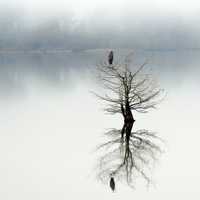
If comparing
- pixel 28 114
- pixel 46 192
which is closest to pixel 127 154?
pixel 46 192

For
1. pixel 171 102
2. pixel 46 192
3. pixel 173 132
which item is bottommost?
pixel 46 192

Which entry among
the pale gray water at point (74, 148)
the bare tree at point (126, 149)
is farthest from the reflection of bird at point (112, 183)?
the pale gray water at point (74, 148)

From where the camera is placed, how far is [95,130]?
40469mm

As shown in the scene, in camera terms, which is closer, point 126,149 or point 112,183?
point 112,183

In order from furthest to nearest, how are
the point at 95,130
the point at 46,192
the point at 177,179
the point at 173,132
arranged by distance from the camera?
the point at 95,130
the point at 173,132
the point at 177,179
the point at 46,192

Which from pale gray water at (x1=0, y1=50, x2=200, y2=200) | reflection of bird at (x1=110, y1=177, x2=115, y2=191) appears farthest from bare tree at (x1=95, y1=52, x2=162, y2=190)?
pale gray water at (x1=0, y1=50, x2=200, y2=200)

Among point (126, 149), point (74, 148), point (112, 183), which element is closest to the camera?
point (112, 183)

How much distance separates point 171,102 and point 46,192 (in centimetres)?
3601

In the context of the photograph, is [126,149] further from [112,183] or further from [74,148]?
[112,183]

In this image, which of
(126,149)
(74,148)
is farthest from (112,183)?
(74,148)

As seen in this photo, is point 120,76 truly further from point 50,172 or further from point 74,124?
point 50,172

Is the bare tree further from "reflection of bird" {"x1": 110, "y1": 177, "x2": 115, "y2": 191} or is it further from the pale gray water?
the pale gray water

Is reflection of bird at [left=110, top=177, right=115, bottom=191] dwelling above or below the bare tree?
below

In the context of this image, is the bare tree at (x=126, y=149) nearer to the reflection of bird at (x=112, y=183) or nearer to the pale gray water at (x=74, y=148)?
the reflection of bird at (x=112, y=183)
